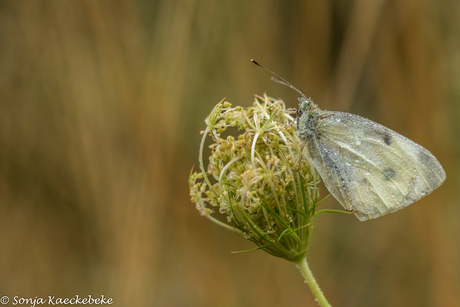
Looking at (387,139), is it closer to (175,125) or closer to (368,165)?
(368,165)

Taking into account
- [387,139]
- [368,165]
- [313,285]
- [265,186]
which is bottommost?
[313,285]

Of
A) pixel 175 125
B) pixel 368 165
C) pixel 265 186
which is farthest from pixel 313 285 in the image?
pixel 175 125

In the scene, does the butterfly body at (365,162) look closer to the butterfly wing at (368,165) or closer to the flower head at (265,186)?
the butterfly wing at (368,165)

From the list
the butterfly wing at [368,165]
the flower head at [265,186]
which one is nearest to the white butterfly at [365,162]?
the butterfly wing at [368,165]

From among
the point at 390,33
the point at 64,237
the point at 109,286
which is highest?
the point at 390,33

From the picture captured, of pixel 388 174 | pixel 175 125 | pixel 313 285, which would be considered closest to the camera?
pixel 313 285

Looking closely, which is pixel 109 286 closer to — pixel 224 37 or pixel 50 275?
pixel 50 275

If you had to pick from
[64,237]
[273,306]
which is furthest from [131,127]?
[273,306]
